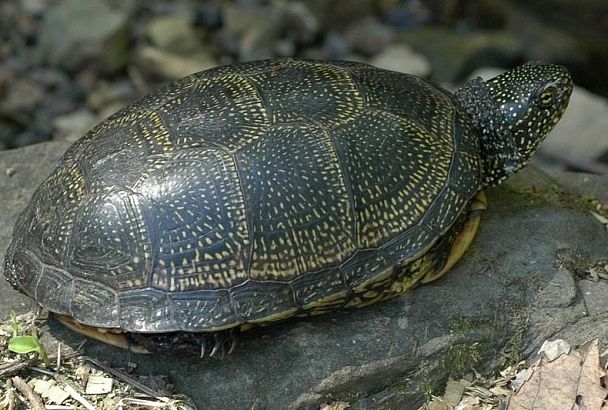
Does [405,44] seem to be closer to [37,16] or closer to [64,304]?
[37,16]

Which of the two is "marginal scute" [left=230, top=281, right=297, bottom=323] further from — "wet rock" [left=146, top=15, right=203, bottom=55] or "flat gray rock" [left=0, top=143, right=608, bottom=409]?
"wet rock" [left=146, top=15, right=203, bottom=55]

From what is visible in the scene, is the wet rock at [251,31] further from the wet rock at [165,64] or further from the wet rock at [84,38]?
the wet rock at [84,38]

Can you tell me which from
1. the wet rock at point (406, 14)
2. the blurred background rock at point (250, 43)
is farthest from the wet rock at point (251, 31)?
the wet rock at point (406, 14)

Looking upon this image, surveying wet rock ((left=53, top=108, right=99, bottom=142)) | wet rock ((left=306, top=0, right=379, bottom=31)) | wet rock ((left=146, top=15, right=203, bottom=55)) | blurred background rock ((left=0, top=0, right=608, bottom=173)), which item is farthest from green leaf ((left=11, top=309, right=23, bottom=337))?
wet rock ((left=306, top=0, right=379, bottom=31))

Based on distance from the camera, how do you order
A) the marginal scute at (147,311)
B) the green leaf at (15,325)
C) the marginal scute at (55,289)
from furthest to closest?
the green leaf at (15,325) → the marginal scute at (55,289) → the marginal scute at (147,311)

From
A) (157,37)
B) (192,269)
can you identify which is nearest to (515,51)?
(157,37)
